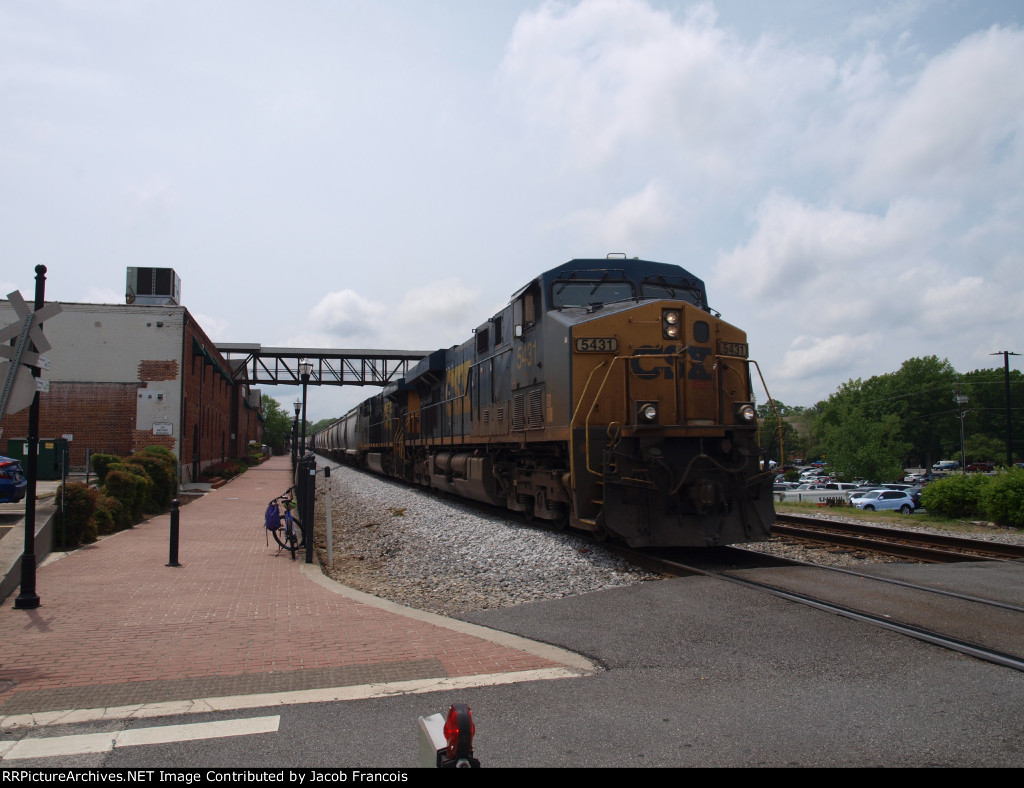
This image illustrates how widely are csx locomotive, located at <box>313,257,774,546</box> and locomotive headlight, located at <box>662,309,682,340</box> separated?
17mm

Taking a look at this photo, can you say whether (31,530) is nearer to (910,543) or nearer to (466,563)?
(466,563)

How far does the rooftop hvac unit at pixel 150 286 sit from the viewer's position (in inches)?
1291

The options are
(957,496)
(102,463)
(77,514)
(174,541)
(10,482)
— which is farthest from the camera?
(957,496)

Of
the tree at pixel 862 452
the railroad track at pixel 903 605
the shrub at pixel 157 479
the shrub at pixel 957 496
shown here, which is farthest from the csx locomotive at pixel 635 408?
the tree at pixel 862 452

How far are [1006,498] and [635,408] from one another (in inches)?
398

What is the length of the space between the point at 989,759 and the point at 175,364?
27.3 m

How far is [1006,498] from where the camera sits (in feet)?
46.3

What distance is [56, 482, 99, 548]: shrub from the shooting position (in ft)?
36.0

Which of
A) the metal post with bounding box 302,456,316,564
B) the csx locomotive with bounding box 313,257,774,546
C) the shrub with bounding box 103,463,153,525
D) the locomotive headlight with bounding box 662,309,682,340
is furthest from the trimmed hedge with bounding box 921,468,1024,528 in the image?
the shrub with bounding box 103,463,153,525

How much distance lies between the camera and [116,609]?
700 cm

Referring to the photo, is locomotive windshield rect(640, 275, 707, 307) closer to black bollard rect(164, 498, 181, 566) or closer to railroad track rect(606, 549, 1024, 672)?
railroad track rect(606, 549, 1024, 672)

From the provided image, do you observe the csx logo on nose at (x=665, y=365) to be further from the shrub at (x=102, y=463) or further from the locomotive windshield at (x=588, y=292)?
the shrub at (x=102, y=463)

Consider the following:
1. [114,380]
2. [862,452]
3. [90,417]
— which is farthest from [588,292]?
[862,452]
